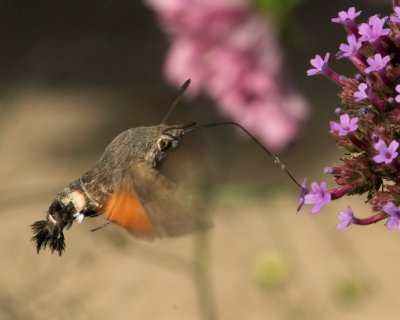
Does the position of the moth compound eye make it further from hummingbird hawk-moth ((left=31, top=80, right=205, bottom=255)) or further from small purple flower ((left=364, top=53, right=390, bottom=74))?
small purple flower ((left=364, top=53, right=390, bottom=74))

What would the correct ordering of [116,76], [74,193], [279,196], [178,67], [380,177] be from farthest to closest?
[116,76]
[279,196]
[178,67]
[74,193]
[380,177]

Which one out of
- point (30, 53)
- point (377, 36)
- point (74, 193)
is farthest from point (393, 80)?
point (30, 53)

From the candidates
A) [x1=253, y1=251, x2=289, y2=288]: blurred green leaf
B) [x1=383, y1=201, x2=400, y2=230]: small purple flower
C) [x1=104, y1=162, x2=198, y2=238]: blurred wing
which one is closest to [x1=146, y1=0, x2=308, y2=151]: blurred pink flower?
[x1=253, y1=251, x2=289, y2=288]: blurred green leaf

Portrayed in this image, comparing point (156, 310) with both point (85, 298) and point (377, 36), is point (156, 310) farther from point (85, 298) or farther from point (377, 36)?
point (377, 36)

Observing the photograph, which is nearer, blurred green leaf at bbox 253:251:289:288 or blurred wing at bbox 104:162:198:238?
blurred wing at bbox 104:162:198:238

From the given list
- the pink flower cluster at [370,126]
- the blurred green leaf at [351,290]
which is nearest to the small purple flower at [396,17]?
the pink flower cluster at [370,126]

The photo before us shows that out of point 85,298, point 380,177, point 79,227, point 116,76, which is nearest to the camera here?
point 380,177

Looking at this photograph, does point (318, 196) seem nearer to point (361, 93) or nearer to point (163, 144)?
point (361, 93)

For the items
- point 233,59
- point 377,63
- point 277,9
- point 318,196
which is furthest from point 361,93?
point 233,59
